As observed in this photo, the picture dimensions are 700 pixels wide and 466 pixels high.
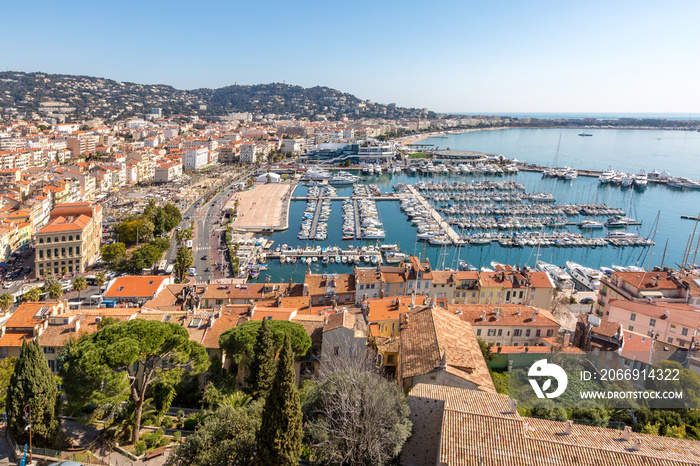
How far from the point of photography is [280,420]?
9.97m

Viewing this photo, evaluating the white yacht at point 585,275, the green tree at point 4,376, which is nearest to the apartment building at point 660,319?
the white yacht at point 585,275

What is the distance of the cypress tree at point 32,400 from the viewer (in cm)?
1191

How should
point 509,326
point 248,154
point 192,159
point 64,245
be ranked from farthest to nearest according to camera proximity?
1. point 248,154
2. point 192,159
3. point 64,245
4. point 509,326

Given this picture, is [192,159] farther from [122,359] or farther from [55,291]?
[122,359]

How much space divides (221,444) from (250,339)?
13.9 ft

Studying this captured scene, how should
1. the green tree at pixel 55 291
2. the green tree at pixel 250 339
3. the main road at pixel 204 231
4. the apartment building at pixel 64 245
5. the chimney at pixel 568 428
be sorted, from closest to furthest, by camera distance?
the chimney at pixel 568 428 < the green tree at pixel 250 339 < the green tree at pixel 55 291 < the apartment building at pixel 64 245 < the main road at pixel 204 231

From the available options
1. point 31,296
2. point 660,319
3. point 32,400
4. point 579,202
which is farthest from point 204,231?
point 579,202

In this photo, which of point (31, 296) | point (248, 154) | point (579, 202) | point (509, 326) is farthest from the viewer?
point (248, 154)

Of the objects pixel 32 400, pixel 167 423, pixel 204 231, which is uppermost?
pixel 32 400

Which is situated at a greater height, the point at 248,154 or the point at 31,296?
the point at 248,154

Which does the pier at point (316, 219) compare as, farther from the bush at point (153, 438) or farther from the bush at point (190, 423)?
the bush at point (153, 438)

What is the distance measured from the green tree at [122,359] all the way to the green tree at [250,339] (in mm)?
1019

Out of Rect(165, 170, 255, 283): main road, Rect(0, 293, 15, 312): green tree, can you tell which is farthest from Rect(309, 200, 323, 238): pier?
Rect(0, 293, 15, 312): green tree

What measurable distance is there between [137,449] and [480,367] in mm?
10038
